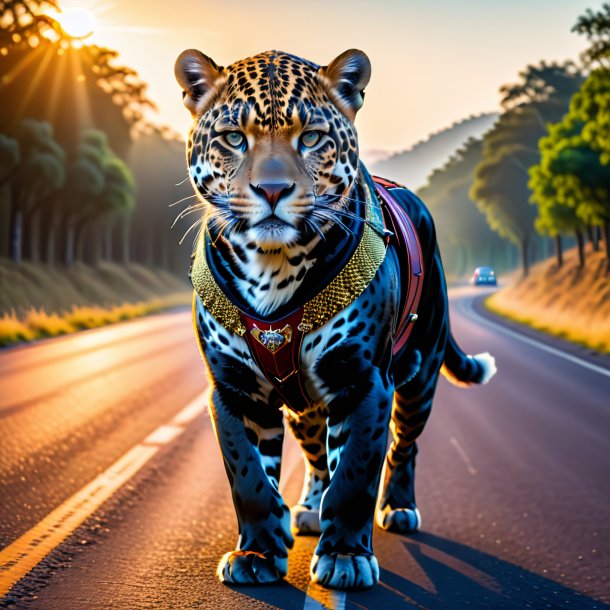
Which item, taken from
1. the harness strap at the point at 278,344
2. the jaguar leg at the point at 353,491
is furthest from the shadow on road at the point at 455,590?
the harness strap at the point at 278,344

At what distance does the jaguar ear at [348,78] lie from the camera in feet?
13.7

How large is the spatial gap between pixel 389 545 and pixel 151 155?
3986 inches

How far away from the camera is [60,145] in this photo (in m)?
63.2

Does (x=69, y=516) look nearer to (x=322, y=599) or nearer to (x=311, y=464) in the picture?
(x=311, y=464)

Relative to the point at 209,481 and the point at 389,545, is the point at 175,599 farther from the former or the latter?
the point at 209,481

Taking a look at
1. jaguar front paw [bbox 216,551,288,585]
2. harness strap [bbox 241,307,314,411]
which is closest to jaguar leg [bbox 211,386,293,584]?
jaguar front paw [bbox 216,551,288,585]

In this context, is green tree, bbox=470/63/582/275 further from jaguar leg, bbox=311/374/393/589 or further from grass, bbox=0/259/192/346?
jaguar leg, bbox=311/374/393/589

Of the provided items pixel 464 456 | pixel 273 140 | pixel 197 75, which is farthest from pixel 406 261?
pixel 464 456

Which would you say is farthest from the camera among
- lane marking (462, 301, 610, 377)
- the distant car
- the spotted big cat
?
lane marking (462, 301, 610, 377)

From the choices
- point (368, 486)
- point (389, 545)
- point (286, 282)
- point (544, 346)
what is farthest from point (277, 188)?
point (544, 346)

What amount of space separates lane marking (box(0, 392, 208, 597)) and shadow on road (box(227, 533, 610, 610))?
4.05 feet

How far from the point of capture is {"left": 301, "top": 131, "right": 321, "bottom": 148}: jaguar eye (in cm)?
402

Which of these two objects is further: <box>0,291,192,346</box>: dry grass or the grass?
the grass

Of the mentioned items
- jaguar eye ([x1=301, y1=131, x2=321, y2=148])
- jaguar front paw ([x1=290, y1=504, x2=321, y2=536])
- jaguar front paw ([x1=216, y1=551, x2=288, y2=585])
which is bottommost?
jaguar front paw ([x1=290, y1=504, x2=321, y2=536])
